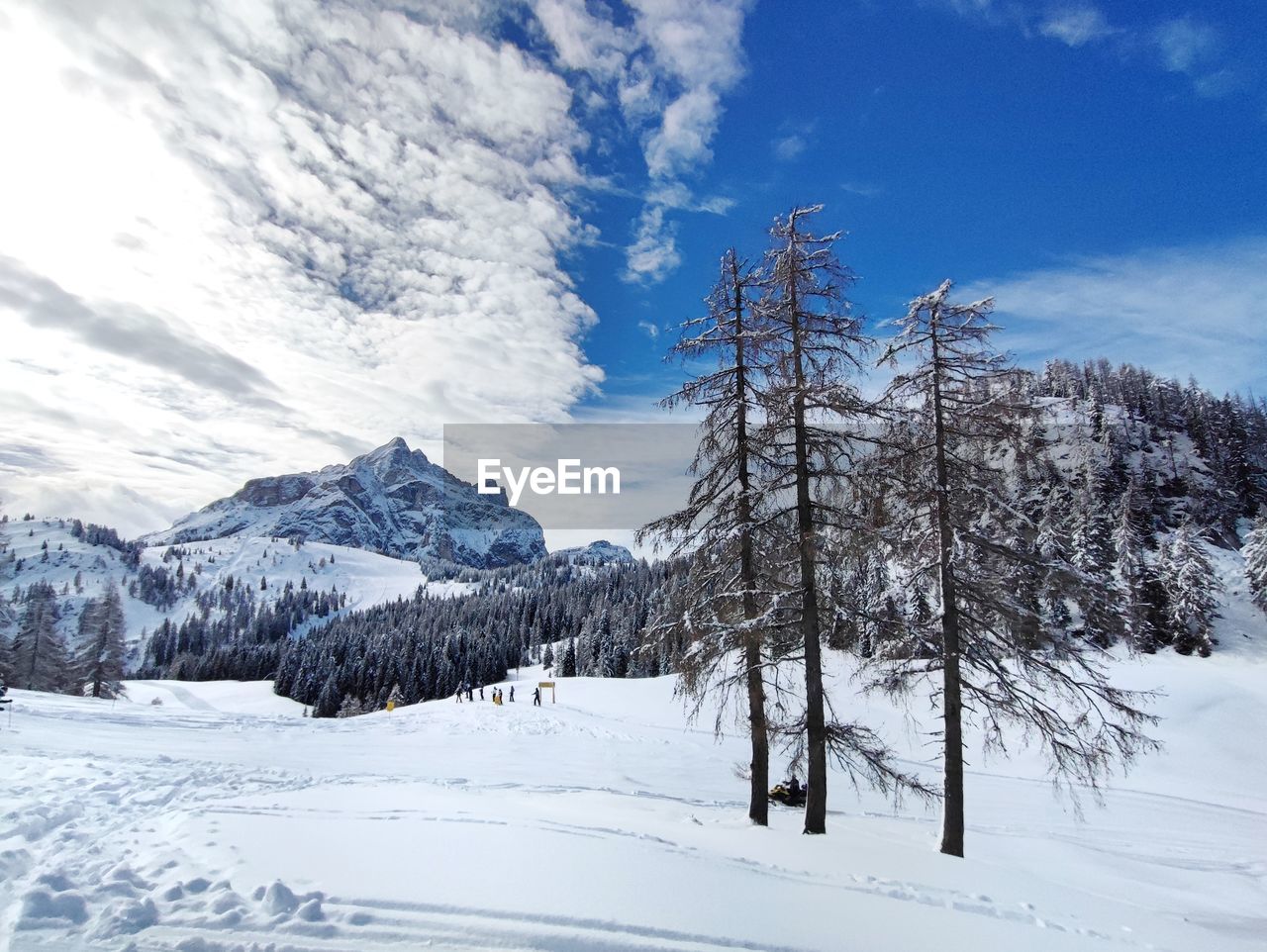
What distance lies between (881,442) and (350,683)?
8672 centimetres

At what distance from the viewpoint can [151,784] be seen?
10.4 m

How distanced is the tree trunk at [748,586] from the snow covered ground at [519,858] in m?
0.83

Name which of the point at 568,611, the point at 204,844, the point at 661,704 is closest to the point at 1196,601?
the point at 661,704

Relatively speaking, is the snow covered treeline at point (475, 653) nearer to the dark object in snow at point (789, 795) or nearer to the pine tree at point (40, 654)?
the pine tree at point (40, 654)

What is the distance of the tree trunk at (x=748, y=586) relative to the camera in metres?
10.6

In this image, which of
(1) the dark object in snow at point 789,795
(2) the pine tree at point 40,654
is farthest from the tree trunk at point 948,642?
(2) the pine tree at point 40,654

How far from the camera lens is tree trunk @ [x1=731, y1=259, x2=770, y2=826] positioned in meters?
10.6

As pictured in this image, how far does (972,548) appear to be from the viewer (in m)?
10.0

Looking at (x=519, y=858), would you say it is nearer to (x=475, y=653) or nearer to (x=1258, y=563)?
(x=1258, y=563)

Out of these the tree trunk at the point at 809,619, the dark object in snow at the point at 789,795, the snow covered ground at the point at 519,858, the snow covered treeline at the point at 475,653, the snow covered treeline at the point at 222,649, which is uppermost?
the tree trunk at the point at 809,619

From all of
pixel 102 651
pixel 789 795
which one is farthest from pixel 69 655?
pixel 789 795

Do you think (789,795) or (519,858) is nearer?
(519,858)

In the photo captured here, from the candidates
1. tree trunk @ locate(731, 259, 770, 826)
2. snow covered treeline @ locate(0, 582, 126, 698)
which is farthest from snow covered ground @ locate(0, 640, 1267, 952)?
snow covered treeline @ locate(0, 582, 126, 698)

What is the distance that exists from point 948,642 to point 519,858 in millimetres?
8194
